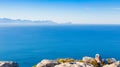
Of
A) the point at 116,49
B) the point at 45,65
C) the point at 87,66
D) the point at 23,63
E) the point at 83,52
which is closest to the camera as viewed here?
the point at 87,66

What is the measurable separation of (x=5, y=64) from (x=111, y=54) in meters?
Result: 145

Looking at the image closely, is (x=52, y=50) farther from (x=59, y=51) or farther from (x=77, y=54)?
(x=77, y=54)

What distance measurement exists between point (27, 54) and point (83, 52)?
37.0m

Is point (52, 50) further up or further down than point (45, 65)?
further down

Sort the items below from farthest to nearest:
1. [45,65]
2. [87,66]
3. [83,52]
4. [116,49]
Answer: [116,49] → [83,52] → [45,65] → [87,66]

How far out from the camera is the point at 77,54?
169500 mm

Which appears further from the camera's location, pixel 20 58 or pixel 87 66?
pixel 20 58

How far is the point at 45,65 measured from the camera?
30375mm

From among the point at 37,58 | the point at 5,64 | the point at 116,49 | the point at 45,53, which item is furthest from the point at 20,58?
the point at 5,64

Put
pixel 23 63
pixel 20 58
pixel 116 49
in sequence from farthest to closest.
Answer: pixel 116 49, pixel 20 58, pixel 23 63

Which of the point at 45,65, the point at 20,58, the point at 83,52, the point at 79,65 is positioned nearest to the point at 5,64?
the point at 45,65

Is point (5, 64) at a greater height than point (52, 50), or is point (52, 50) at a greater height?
point (5, 64)

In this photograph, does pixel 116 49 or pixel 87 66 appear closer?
pixel 87 66

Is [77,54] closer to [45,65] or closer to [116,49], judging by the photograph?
[116,49]
